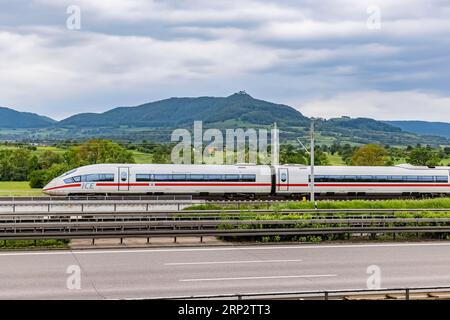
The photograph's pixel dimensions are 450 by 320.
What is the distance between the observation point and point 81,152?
266 ft

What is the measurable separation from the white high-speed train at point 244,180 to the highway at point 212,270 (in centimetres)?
2412

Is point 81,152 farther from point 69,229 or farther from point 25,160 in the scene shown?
point 69,229

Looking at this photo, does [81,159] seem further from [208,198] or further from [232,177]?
[232,177]

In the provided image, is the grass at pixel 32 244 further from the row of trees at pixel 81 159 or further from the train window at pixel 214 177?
the row of trees at pixel 81 159

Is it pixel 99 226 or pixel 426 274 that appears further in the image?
pixel 99 226

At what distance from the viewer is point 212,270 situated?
61.6 feet

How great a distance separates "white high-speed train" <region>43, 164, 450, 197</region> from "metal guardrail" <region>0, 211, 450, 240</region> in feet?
58.0

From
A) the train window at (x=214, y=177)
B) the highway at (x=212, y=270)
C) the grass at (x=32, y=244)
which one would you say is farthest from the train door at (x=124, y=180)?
the highway at (x=212, y=270)

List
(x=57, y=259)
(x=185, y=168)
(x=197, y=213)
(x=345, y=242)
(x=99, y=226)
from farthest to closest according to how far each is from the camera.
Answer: (x=185, y=168) → (x=197, y=213) → (x=345, y=242) → (x=99, y=226) → (x=57, y=259)

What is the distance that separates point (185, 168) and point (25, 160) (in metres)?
45.2

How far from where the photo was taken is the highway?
1595cm

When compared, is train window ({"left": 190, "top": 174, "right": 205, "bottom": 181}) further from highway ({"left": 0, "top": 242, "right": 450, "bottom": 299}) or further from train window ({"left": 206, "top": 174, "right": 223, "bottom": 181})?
highway ({"left": 0, "top": 242, "right": 450, "bottom": 299})
